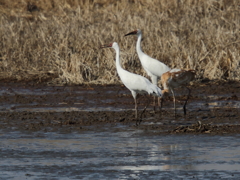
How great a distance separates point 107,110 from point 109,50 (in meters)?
3.85

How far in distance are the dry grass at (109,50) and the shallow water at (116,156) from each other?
5.61m

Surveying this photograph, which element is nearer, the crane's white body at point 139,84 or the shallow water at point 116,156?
the shallow water at point 116,156

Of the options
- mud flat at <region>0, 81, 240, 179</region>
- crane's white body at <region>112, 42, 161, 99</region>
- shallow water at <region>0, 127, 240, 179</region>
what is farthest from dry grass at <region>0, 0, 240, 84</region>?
shallow water at <region>0, 127, 240, 179</region>

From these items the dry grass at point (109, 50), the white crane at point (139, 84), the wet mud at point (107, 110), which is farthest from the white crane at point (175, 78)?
the dry grass at point (109, 50)

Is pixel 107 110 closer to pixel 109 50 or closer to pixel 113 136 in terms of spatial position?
pixel 113 136

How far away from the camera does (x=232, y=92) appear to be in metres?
12.8

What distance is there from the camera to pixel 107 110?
35.8 feet

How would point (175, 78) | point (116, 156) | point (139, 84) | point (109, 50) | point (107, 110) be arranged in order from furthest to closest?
1. point (109, 50)
2. point (107, 110)
3. point (175, 78)
4. point (139, 84)
5. point (116, 156)

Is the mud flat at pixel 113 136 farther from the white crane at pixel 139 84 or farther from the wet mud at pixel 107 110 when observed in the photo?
the white crane at pixel 139 84

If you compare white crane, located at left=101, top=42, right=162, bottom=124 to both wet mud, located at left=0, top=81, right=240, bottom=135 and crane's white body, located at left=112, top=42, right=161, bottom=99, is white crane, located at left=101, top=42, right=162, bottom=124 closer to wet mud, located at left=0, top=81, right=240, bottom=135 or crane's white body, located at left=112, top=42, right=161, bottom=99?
crane's white body, located at left=112, top=42, right=161, bottom=99

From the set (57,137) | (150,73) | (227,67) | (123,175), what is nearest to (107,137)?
(57,137)

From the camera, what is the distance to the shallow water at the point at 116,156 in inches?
236

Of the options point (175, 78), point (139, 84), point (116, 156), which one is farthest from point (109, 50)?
point (116, 156)

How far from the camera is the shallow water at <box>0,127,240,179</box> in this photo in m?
5.99
